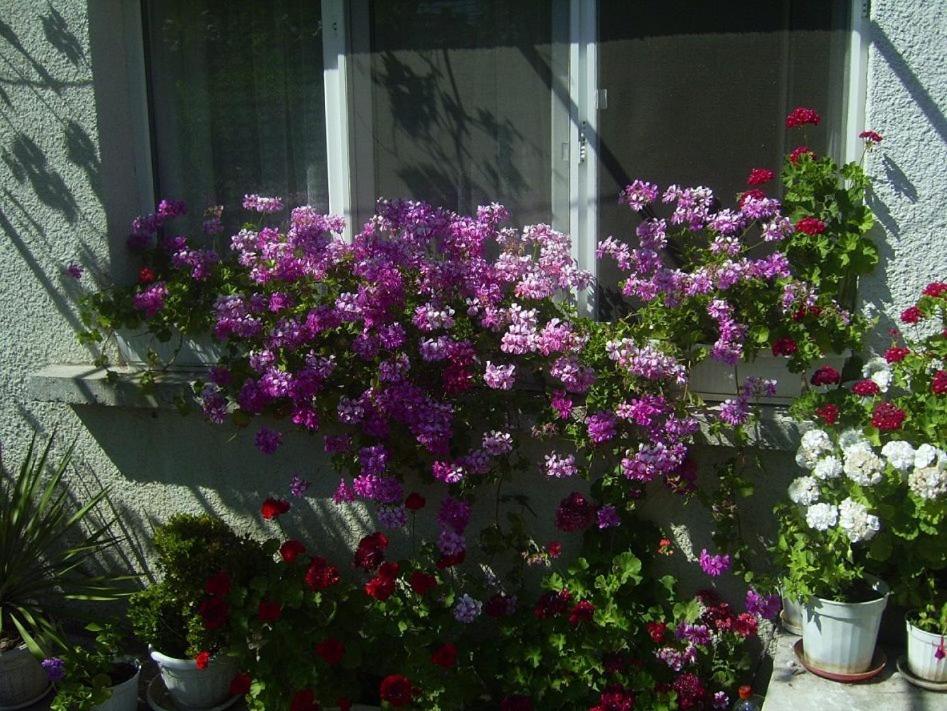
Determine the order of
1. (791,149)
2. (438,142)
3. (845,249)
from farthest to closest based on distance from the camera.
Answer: (438,142), (791,149), (845,249)

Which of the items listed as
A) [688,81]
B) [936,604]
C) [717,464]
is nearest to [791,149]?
[688,81]

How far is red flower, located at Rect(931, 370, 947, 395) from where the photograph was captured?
9.64ft

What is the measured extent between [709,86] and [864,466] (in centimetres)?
151

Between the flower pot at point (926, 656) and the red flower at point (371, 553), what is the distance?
5.86ft

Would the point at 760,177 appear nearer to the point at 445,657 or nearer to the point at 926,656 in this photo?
the point at 926,656

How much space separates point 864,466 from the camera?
9.50 ft

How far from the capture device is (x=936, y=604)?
10.2 feet

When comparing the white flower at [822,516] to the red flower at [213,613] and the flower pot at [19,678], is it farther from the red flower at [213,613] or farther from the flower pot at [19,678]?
the flower pot at [19,678]

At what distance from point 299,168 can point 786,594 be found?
256 cm

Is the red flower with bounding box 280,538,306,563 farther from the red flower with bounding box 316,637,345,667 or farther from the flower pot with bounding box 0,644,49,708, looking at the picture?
the flower pot with bounding box 0,644,49,708

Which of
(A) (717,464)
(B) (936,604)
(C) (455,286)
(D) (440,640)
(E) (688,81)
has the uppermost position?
(E) (688,81)

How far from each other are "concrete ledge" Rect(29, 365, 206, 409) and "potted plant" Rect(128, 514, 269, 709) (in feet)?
1.94

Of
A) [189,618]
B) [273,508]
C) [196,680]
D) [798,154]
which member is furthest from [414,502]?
[798,154]

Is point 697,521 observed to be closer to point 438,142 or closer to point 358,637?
Answer: point 358,637
